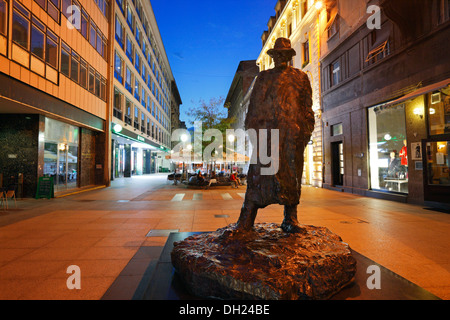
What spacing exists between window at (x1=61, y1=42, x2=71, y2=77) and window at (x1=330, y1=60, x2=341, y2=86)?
15624mm

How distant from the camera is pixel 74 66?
14117mm

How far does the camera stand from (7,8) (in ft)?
31.2

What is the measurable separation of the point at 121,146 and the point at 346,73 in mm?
23947

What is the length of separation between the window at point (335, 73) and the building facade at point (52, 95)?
15.6 meters

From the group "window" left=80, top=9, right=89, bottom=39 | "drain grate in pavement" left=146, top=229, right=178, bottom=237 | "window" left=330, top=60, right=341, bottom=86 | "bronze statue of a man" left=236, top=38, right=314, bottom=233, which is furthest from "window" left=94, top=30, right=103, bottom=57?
"bronze statue of a man" left=236, top=38, right=314, bottom=233

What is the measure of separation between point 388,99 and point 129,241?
39.6 ft

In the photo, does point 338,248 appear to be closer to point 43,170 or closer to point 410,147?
point 410,147

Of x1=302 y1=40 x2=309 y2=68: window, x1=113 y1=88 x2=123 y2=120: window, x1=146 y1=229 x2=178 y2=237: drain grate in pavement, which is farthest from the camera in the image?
x1=113 y1=88 x2=123 y2=120: window

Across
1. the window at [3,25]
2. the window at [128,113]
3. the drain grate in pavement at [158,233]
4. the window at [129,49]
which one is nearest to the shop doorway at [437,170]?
the drain grate in pavement at [158,233]

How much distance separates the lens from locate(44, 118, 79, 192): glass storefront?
13117 millimetres

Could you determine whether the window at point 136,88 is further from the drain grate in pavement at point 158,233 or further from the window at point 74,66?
the drain grate in pavement at point 158,233

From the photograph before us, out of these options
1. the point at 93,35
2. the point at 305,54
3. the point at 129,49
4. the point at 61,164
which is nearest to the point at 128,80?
the point at 129,49

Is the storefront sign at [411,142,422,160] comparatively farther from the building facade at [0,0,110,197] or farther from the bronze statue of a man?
the building facade at [0,0,110,197]

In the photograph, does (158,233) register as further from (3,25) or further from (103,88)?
(103,88)
